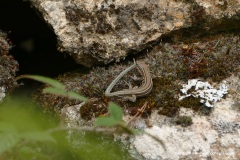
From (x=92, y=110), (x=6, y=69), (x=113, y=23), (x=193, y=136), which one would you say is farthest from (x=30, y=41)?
(x=193, y=136)

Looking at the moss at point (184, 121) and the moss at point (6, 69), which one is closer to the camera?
the moss at point (184, 121)

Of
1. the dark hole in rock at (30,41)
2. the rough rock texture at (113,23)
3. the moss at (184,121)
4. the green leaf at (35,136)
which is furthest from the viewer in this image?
the dark hole in rock at (30,41)

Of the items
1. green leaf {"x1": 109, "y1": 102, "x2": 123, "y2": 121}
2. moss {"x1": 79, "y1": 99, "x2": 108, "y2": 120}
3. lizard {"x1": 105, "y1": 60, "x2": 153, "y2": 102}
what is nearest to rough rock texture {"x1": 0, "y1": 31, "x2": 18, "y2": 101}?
moss {"x1": 79, "y1": 99, "x2": 108, "y2": 120}

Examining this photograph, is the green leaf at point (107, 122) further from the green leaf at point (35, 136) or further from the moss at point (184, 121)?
the moss at point (184, 121)

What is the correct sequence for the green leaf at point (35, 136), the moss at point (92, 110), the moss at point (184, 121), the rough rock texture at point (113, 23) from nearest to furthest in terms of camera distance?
the green leaf at point (35, 136) < the moss at point (184, 121) < the moss at point (92, 110) < the rough rock texture at point (113, 23)

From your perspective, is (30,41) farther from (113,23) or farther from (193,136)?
(193,136)

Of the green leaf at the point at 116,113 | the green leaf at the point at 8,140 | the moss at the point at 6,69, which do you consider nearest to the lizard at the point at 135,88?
the moss at the point at 6,69
